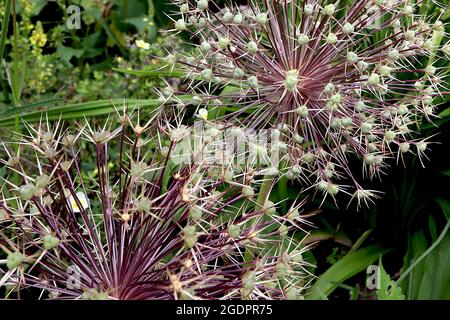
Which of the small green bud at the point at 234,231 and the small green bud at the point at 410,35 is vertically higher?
the small green bud at the point at 410,35

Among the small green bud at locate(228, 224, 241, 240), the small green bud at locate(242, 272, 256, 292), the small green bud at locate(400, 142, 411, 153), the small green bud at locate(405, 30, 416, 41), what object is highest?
the small green bud at locate(405, 30, 416, 41)

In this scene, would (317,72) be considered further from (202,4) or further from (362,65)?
(202,4)

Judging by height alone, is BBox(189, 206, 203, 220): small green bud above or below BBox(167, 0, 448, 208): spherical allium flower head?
below

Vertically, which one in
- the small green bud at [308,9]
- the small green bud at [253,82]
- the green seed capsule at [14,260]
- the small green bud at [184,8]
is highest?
the small green bud at [184,8]

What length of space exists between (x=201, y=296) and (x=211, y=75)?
469 mm

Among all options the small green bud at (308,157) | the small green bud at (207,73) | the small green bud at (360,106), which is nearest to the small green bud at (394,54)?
the small green bud at (360,106)

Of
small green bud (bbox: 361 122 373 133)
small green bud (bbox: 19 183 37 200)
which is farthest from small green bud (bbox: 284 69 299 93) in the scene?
small green bud (bbox: 19 183 37 200)

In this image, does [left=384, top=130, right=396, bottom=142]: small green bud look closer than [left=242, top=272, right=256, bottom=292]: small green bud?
No

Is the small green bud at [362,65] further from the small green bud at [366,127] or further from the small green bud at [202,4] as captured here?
the small green bud at [202,4]

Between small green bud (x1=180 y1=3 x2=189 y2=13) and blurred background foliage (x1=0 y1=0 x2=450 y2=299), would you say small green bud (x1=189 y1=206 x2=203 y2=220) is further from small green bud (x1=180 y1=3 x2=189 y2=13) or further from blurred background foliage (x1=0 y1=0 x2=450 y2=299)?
small green bud (x1=180 y1=3 x2=189 y2=13)

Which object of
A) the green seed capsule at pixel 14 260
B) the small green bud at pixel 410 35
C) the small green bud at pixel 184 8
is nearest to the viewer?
the green seed capsule at pixel 14 260

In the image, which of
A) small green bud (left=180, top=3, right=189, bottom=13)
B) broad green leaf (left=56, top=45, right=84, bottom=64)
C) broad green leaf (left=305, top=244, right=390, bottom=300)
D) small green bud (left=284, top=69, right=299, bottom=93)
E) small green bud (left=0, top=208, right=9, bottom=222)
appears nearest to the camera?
small green bud (left=0, top=208, right=9, bottom=222)

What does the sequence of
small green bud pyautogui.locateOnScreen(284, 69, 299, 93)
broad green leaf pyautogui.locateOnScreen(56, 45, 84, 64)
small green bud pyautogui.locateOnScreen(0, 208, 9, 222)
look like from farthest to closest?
1. broad green leaf pyautogui.locateOnScreen(56, 45, 84, 64)
2. small green bud pyautogui.locateOnScreen(284, 69, 299, 93)
3. small green bud pyautogui.locateOnScreen(0, 208, 9, 222)
